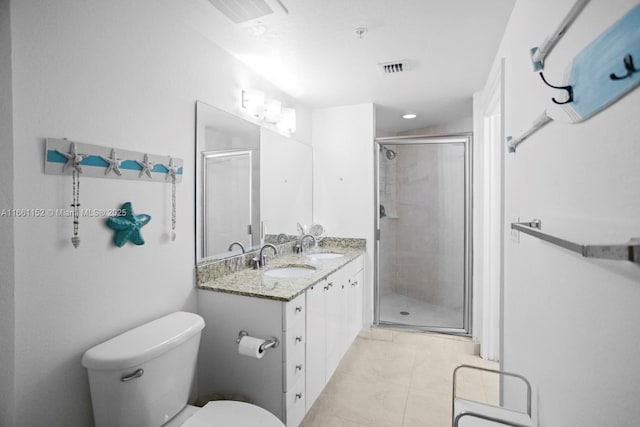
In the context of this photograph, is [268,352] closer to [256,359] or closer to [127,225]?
[256,359]

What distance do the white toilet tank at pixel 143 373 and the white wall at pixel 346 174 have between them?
215 centimetres

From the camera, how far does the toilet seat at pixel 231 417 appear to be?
1.26 metres

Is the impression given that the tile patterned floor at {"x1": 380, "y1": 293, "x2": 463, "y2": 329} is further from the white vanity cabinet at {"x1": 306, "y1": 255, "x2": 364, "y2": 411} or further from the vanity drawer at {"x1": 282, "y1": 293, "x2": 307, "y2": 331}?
the vanity drawer at {"x1": 282, "y1": 293, "x2": 307, "y2": 331}

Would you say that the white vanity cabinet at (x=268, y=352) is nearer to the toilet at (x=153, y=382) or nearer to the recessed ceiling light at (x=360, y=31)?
the toilet at (x=153, y=382)

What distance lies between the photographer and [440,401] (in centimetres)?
210

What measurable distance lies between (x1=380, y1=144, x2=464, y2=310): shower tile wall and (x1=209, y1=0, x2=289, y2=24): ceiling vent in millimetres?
2046

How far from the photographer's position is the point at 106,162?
1330 mm

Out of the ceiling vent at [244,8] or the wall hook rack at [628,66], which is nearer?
the wall hook rack at [628,66]

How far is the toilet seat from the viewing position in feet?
4.13

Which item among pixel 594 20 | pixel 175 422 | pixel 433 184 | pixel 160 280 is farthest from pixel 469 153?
pixel 175 422

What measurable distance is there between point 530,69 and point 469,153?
1884 mm

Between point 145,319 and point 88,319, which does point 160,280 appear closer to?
point 145,319

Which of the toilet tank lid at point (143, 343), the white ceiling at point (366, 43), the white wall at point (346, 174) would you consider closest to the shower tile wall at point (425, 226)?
the white wall at point (346, 174)

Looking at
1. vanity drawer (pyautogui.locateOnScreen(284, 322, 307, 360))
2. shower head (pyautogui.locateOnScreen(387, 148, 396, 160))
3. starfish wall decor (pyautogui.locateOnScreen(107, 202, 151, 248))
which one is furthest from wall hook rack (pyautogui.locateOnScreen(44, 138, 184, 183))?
shower head (pyautogui.locateOnScreen(387, 148, 396, 160))
